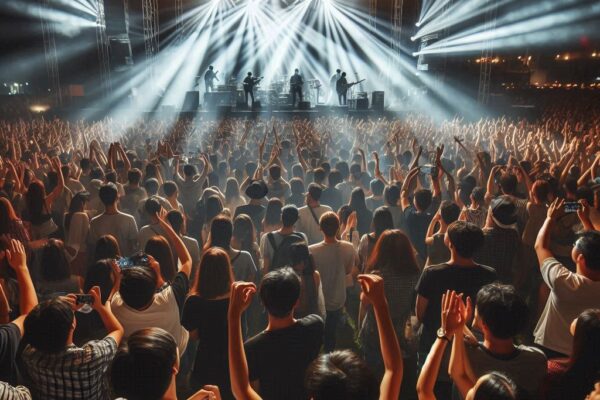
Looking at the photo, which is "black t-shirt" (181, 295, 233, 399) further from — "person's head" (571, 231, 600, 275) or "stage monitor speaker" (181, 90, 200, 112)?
"stage monitor speaker" (181, 90, 200, 112)

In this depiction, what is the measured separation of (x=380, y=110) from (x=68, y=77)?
14.5 meters

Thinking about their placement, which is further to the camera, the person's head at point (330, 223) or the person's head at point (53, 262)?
the person's head at point (330, 223)

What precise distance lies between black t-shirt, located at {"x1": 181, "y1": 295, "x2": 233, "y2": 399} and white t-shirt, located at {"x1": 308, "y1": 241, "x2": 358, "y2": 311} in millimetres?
1084

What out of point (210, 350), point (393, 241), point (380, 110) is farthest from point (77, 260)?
point (380, 110)

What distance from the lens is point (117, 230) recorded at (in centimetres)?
438

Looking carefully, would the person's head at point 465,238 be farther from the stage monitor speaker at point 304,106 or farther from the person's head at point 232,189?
the stage monitor speaker at point 304,106

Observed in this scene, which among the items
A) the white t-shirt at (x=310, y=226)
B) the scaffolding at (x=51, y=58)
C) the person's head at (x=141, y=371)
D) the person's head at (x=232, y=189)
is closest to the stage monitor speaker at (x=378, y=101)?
the scaffolding at (x=51, y=58)

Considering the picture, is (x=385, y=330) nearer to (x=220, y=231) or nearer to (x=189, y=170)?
(x=220, y=231)

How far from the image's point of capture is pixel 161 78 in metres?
24.8

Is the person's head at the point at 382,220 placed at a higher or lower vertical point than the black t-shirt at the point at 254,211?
higher

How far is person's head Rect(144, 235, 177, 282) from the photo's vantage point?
134 inches

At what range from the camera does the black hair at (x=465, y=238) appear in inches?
114

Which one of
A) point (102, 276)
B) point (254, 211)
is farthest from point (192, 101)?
point (102, 276)

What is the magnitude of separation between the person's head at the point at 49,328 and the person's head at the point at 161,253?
1354 millimetres
